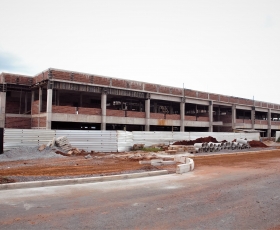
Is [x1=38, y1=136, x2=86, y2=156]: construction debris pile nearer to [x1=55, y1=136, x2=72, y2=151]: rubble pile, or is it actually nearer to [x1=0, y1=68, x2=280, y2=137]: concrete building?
[x1=55, y1=136, x2=72, y2=151]: rubble pile

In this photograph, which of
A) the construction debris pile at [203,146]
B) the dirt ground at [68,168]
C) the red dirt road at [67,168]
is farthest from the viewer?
the construction debris pile at [203,146]

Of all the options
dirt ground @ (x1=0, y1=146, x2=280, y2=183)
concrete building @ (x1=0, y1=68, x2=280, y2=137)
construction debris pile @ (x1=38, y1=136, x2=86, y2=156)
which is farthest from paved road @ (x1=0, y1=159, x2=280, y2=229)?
concrete building @ (x1=0, y1=68, x2=280, y2=137)

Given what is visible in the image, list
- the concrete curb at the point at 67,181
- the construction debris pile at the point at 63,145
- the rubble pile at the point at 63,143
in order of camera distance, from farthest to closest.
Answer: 1. the rubble pile at the point at 63,143
2. the construction debris pile at the point at 63,145
3. the concrete curb at the point at 67,181

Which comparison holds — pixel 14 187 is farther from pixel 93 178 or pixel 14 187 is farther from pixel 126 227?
pixel 126 227

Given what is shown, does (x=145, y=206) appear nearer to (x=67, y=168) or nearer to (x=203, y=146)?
Answer: (x=67, y=168)

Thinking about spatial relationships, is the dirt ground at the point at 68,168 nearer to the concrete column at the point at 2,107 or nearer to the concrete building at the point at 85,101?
the concrete building at the point at 85,101

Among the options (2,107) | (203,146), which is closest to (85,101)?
(2,107)

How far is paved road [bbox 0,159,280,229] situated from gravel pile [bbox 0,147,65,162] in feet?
35.4

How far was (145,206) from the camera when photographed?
627cm

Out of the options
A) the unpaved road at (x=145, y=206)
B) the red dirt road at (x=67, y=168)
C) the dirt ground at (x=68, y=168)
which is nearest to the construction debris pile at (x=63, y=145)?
the dirt ground at (x=68, y=168)

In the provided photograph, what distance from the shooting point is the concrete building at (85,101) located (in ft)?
91.5

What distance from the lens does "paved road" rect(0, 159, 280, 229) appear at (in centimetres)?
507

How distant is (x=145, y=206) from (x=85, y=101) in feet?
103

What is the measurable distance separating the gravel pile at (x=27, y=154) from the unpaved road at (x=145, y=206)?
10.8m
